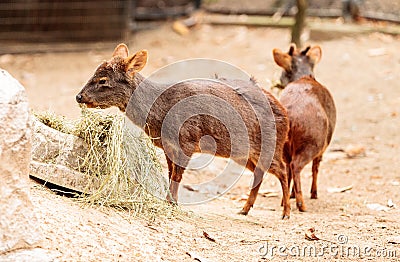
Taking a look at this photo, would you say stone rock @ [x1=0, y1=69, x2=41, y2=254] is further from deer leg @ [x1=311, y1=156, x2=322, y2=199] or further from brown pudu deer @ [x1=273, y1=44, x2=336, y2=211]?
deer leg @ [x1=311, y1=156, x2=322, y2=199]

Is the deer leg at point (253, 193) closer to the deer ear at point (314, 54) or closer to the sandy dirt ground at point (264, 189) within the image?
the sandy dirt ground at point (264, 189)

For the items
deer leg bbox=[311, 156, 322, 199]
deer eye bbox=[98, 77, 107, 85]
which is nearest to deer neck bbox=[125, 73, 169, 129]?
deer eye bbox=[98, 77, 107, 85]

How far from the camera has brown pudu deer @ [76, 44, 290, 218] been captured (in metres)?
4.69

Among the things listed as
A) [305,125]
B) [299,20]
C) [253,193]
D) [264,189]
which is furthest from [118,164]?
→ [299,20]

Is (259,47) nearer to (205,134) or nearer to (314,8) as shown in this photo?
(314,8)

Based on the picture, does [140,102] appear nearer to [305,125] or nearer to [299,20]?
[305,125]

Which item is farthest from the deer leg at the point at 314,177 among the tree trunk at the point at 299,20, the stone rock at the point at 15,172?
the tree trunk at the point at 299,20

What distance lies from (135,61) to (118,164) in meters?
0.71

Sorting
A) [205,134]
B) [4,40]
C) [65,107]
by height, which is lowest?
[205,134]

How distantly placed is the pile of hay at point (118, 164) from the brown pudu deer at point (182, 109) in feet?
0.39

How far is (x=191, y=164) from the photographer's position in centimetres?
619

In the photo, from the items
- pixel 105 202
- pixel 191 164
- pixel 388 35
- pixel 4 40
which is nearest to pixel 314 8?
pixel 388 35

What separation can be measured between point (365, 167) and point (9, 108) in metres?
4.35

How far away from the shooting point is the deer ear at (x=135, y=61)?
464 cm
